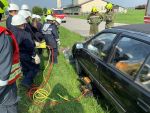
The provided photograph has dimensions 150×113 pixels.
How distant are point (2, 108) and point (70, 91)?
9.85 feet

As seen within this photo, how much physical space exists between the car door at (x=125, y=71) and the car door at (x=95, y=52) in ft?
1.23

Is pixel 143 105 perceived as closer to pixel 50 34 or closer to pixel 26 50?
pixel 26 50

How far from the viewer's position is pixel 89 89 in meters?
5.25

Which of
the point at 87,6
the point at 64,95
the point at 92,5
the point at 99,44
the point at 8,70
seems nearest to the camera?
the point at 8,70

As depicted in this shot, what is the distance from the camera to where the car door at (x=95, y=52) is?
4.49m

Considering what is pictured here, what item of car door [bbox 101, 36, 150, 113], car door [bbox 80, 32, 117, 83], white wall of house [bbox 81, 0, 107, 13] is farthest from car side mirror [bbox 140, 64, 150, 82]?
white wall of house [bbox 81, 0, 107, 13]

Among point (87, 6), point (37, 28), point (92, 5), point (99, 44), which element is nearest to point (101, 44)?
point (99, 44)

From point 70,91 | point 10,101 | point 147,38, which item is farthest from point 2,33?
point 70,91

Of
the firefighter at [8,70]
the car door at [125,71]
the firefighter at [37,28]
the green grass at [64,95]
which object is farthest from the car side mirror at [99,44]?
the firefighter at [37,28]

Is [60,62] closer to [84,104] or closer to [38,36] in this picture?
[38,36]

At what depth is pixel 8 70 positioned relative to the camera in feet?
8.43

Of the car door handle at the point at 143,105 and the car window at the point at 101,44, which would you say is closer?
the car door handle at the point at 143,105

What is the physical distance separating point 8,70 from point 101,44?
256 cm

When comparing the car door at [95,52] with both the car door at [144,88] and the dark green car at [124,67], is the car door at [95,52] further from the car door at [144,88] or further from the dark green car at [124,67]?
the car door at [144,88]
